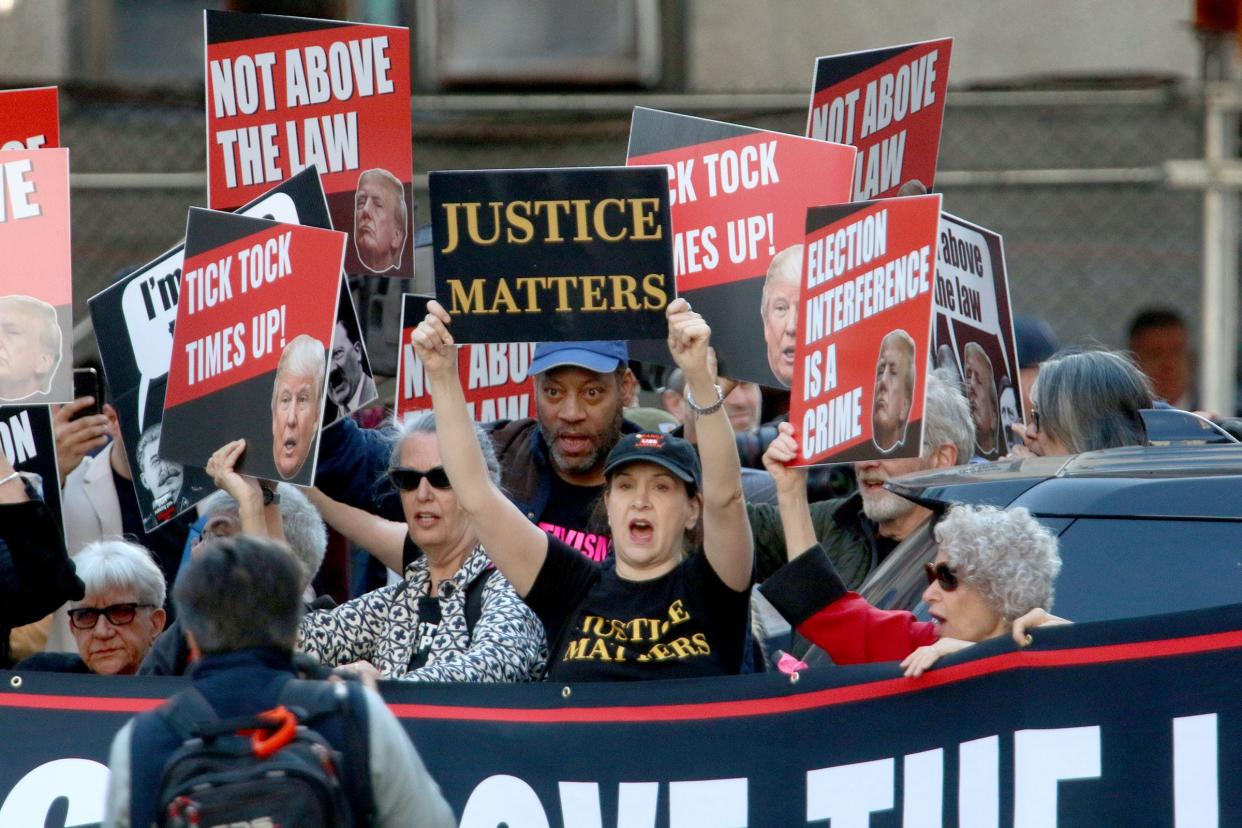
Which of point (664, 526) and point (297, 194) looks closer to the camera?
point (664, 526)

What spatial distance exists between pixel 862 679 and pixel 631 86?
25.3 ft

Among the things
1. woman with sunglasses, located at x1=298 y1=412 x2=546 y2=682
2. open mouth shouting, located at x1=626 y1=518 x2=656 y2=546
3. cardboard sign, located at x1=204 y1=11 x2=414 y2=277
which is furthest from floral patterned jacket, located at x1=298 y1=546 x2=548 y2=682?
cardboard sign, located at x1=204 y1=11 x2=414 y2=277

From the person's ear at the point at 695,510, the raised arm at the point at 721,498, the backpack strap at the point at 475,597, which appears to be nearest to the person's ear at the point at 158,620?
the backpack strap at the point at 475,597

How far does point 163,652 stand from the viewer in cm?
486

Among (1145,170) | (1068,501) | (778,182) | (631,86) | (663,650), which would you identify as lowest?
(663,650)

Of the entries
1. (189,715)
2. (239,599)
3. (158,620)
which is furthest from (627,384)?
(189,715)

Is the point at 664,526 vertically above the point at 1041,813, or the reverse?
the point at 664,526

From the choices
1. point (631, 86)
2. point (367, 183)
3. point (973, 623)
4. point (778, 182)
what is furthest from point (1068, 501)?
point (631, 86)

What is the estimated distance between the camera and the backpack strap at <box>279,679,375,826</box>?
3.27 metres

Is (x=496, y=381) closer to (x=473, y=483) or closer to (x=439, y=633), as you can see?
(x=439, y=633)

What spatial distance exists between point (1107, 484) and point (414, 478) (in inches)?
73.1

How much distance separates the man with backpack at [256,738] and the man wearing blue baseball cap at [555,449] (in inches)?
84.8

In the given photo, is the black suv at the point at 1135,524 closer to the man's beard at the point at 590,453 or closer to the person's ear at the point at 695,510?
the person's ear at the point at 695,510

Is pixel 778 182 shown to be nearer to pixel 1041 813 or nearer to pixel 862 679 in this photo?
Result: pixel 862 679
